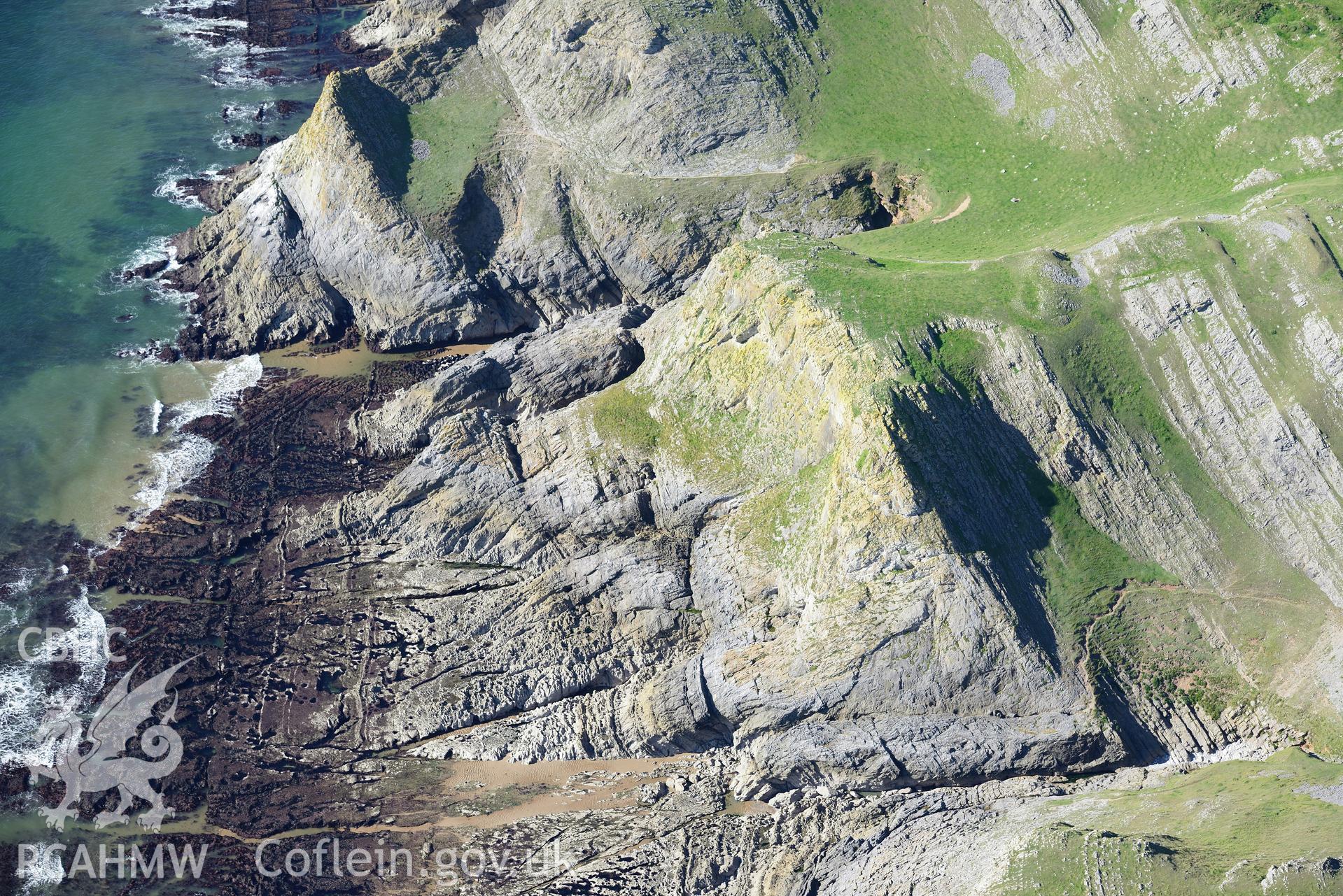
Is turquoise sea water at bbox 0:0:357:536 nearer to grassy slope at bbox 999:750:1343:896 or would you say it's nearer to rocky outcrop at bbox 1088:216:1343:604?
grassy slope at bbox 999:750:1343:896

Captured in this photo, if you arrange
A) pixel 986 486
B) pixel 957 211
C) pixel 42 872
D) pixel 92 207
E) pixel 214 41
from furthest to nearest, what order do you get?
1. pixel 214 41
2. pixel 92 207
3. pixel 957 211
4. pixel 42 872
5. pixel 986 486

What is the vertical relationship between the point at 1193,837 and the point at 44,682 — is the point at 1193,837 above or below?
below

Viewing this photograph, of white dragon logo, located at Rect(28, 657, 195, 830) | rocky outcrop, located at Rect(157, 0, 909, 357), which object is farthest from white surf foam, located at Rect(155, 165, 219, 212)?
white dragon logo, located at Rect(28, 657, 195, 830)

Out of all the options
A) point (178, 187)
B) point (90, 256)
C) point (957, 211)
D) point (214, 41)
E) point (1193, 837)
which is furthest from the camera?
point (214, 41)

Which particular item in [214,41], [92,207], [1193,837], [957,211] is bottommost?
[1193,837]

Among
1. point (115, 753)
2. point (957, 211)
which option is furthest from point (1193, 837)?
point (115, 753)

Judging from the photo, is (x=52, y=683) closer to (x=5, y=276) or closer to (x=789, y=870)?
(x=5, y=276)

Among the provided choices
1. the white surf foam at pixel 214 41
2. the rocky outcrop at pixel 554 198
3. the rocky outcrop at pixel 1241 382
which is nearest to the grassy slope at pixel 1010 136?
the rocky outcrop at pixel 554 198

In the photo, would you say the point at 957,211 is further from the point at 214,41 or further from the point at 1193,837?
the point at 214,41

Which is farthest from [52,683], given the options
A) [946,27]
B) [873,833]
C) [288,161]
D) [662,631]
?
[946,27]

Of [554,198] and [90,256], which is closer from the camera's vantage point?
[554,198]

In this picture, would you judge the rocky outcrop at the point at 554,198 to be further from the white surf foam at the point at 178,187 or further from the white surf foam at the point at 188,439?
the white surf foam at the point at 178,187
